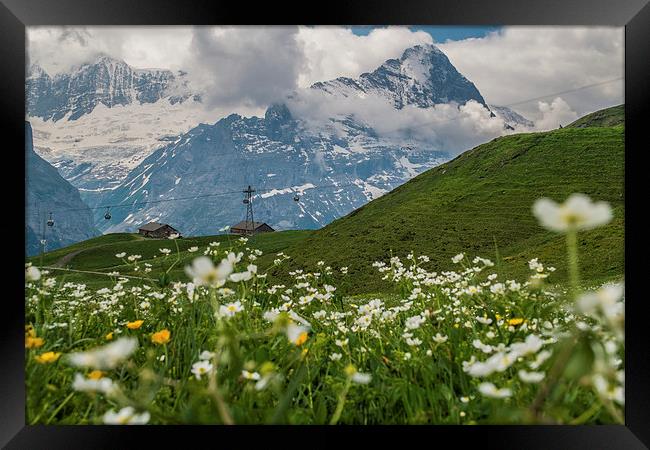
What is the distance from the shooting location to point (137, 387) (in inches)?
67.5

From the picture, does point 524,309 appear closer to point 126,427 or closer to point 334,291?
point 334,291

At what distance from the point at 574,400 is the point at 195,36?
5.75 m

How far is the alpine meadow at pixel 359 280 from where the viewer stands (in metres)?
1.36

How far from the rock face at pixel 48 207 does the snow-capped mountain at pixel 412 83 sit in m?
24.9

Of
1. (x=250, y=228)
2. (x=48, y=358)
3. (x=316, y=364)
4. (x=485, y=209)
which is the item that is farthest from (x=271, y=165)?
(x=48, y=358)

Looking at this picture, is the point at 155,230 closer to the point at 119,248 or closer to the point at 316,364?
the point at 119,248

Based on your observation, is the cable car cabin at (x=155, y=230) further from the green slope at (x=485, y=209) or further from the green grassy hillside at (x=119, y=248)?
the green slope at (x=485, y=209)

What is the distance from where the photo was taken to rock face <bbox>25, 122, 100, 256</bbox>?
2138mm

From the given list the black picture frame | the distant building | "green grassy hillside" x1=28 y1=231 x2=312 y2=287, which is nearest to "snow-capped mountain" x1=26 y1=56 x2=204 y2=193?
"green grassy hillside" x1=28 y1=231 x2=312 y2=287

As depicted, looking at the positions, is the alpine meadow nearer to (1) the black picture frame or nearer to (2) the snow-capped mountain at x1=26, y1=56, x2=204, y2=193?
(1) the black picture frame

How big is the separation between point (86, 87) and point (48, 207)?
8.47 metres

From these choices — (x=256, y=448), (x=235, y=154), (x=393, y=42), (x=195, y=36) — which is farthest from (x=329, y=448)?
(x=235, y=154)
